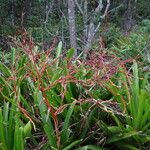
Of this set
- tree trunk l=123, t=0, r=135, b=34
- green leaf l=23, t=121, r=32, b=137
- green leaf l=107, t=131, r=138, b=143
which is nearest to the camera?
green leaf l=23, t=121, r=32, b=137

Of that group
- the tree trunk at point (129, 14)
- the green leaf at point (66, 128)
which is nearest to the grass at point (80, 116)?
the green leaf at point (66, 128)

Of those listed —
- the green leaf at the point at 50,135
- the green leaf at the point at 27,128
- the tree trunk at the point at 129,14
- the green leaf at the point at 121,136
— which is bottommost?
the tree trunk at the point at 129,14

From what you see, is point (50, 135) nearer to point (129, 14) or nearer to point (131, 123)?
point (131, 123)

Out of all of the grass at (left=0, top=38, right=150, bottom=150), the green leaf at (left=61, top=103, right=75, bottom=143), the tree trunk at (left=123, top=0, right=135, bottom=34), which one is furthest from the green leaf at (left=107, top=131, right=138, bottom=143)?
the tree trunk at (left=123, top=0, right=135, bottom=34)

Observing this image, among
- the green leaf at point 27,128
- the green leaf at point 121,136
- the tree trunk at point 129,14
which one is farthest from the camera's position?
the tree trunk at point 129,14

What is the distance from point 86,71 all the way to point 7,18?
9484 mm

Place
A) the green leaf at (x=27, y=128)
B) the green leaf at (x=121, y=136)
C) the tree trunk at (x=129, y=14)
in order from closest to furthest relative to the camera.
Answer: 1. the green leaf at (x=27, y=128)
2. the green leaf at (x=121, y=136)
3. the tree trunk at (x=129, y=14)

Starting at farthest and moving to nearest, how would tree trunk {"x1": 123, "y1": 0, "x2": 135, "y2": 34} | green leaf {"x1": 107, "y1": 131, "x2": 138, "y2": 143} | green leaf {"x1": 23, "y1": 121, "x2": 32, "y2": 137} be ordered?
tree trunk {"x1": 123, "y1": 0, "x2": 135, "y2": 34}, green leaf {"x1": 107, "y1": 131, "x2": 138, "y2": 143}, green leaf {"x1": 23, "y1": 121, "x2": 32, "y2": 137}

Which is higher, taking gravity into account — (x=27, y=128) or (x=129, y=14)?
(x=27, y=128)

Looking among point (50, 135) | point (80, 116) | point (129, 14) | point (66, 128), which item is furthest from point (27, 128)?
point (129, 14)

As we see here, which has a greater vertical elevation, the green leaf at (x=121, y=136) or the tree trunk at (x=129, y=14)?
the green leaf at (x=121, y=136)

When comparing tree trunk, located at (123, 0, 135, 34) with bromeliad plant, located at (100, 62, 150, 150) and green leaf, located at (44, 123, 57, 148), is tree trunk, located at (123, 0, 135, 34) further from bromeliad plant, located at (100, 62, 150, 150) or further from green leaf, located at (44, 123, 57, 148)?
green leaf, located at (44, 123, 57, 148)

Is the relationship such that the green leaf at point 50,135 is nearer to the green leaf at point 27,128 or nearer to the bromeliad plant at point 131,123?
the green leaf at point 27,128

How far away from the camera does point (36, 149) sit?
2.94 meters
